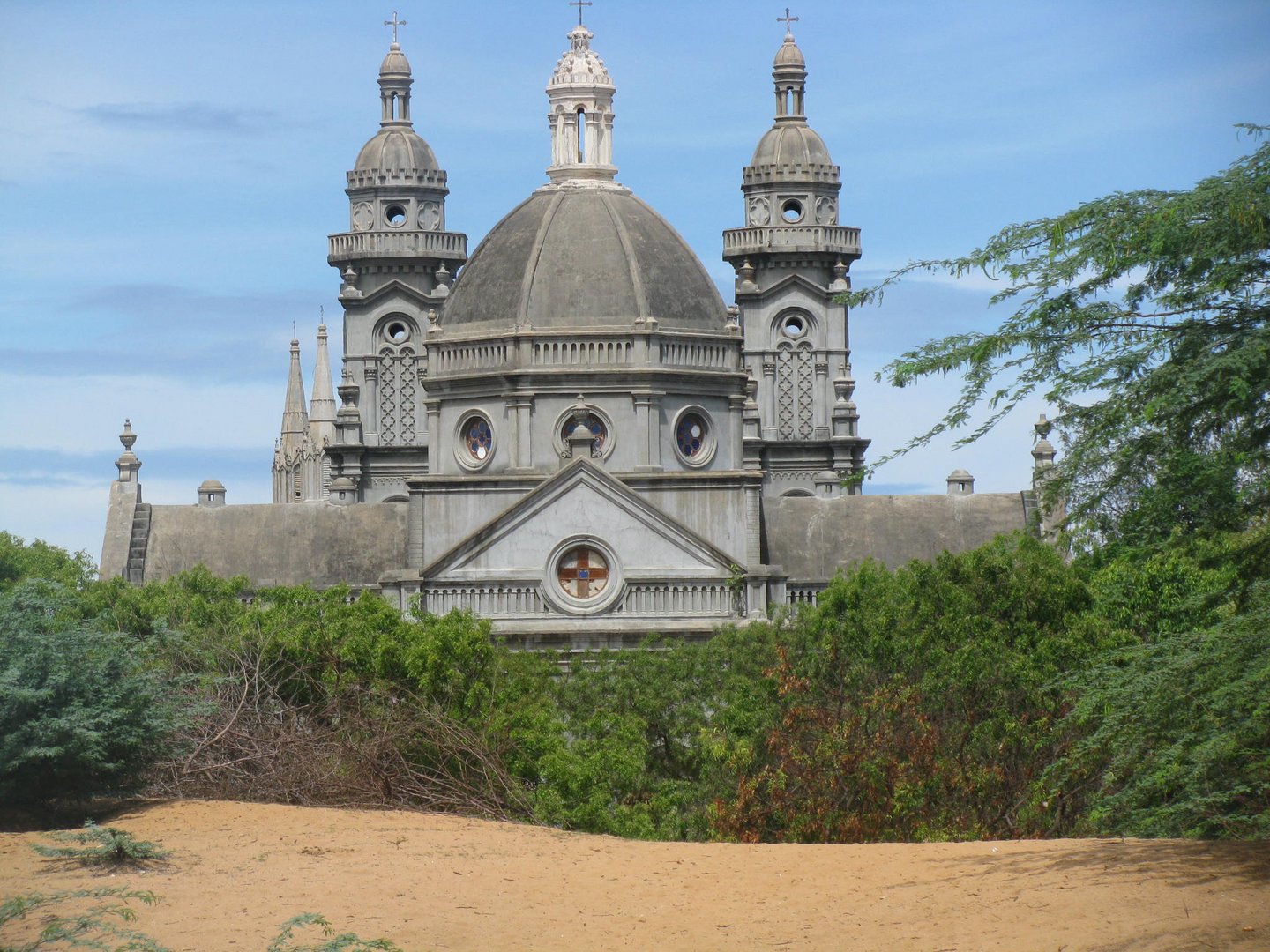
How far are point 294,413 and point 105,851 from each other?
4470 inches

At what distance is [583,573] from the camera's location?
177ft

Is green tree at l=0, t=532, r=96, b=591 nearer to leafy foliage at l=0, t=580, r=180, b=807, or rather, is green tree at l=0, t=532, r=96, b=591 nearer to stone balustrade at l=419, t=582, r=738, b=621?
stone balustrade at l=419, t=582, r=738, b=621

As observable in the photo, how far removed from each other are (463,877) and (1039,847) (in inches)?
221

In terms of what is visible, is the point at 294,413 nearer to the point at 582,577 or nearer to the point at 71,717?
the point at 582,577

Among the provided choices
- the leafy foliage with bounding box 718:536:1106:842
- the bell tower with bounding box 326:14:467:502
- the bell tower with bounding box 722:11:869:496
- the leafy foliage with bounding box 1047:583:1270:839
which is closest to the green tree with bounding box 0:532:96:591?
the bell tower with bounding box 326:14:467:502

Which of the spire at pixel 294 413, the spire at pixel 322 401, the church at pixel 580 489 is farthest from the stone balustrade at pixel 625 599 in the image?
the spire at pixel 294 413

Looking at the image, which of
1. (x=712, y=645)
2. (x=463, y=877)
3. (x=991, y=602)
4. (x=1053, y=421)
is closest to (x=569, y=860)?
(x=463, y=877)

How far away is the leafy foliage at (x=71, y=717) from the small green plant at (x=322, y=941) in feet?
18.7

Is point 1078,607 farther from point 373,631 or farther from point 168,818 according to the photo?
point 168,818

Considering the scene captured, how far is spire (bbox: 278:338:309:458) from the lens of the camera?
135375 mm

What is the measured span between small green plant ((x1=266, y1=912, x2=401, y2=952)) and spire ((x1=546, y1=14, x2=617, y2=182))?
40.7 m

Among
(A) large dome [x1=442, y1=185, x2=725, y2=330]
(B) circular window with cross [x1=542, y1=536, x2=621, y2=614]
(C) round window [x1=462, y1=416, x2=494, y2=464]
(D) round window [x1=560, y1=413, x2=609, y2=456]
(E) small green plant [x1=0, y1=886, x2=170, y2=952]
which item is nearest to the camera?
(E) small green plant [x1=0, y1=886, x2=170, y2=952]

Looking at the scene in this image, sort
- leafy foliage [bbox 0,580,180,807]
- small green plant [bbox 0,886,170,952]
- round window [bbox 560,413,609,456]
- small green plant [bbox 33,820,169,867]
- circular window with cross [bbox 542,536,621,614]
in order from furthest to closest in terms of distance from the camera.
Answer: round window [bbox 560,413,609,456]
circular window with cross [bbox 542,536,621,614]
leafy foliage [bbox 0,580,180,807]
small green plant [bbox 33,820,169,867]
small green plant [bbox 0,886,170,952]

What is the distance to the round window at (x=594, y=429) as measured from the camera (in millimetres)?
58688
